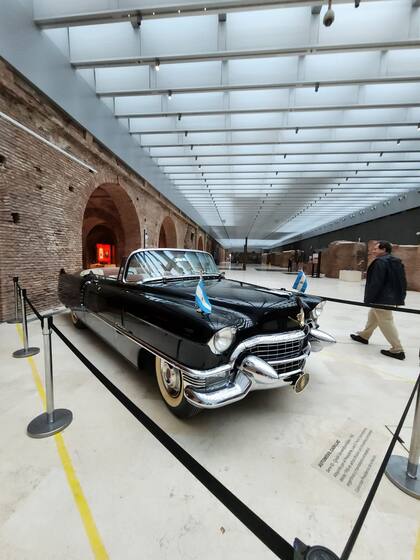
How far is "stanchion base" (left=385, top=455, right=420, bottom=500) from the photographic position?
150 cm

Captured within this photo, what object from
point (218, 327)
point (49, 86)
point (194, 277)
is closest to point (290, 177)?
point (49, 86)

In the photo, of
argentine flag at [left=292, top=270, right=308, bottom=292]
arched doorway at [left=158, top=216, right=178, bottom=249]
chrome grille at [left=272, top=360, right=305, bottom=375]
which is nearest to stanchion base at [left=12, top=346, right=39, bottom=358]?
chrome grille at [left=272, top=360, right=305, bottom=375]

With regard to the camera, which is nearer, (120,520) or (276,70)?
(120,520)

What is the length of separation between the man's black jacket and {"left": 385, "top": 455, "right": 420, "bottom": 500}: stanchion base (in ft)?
7.74

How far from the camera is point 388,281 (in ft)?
11.7

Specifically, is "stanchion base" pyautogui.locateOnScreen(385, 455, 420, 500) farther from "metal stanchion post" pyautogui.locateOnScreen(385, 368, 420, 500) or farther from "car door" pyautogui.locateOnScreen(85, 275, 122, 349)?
"car door" pyautogui.locateOnScreen(85, 275, 122, 349)

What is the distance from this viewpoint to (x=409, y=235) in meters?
15.7

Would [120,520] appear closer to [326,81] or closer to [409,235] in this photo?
[326,81]

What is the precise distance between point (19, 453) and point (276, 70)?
277 inches

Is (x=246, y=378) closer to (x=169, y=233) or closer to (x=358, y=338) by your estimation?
(x=358, y=338)

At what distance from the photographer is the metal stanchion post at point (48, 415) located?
6.12 ft

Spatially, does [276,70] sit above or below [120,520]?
above

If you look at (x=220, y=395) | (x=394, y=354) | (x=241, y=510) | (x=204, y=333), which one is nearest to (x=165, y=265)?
(x=204, y=333)

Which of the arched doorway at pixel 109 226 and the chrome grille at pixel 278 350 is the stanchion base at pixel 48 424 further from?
the arched doorway at pixel 109 226
